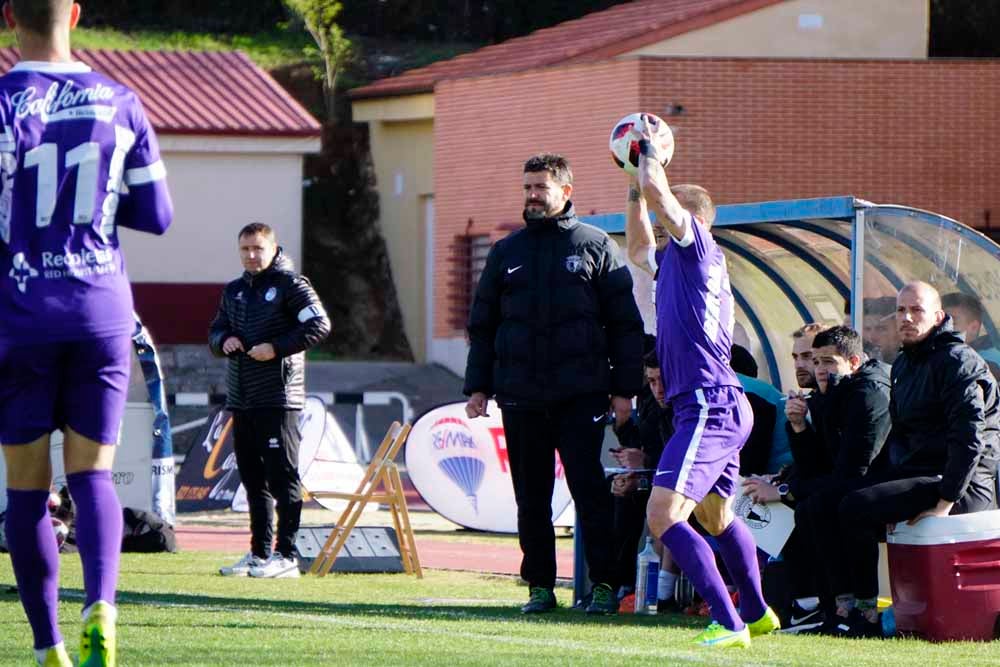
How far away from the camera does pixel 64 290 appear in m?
5.47

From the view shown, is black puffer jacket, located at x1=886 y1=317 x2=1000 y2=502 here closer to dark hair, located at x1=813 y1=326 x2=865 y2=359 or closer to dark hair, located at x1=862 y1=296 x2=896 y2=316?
dark hair, located at x1=813 y1=326 x2=865 y2=359

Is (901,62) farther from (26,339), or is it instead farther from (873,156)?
(26,339)

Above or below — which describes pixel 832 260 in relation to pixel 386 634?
above

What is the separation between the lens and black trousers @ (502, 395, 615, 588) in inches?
364

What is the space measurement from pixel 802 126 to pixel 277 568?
20.2 m

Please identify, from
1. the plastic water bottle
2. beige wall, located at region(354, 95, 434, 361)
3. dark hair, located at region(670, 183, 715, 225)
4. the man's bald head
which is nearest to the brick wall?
beige wall, located at region(354, 95, 434, 361)

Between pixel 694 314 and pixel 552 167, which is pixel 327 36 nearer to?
pixel 552 167

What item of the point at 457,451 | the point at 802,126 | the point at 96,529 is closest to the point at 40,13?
the point at 96,529

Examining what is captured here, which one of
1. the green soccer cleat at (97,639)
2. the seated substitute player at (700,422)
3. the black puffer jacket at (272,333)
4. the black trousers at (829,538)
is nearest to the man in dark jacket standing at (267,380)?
the black puffer jacket at (272,333)

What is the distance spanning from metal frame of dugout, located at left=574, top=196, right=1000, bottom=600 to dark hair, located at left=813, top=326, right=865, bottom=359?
60 centimetres

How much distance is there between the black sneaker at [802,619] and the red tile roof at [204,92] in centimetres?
2469

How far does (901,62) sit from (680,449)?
2409 centimetres

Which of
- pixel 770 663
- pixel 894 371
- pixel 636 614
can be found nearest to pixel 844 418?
pixel 894 371

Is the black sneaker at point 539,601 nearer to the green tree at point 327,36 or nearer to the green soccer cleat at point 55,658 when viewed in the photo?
the green soccer cleat at point 55,658
